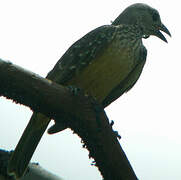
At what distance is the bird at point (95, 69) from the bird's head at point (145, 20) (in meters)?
0.48

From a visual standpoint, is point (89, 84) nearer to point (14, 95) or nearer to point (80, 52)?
point (80, 52)

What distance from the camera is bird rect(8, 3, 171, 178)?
14.0ft

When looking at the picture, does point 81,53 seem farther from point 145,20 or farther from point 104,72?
point 145,20

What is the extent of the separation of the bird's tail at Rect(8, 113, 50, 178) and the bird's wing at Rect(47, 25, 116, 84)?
20.3 inches

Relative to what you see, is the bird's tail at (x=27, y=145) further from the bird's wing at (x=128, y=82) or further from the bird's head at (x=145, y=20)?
the bird's head at (x=145, y=20)

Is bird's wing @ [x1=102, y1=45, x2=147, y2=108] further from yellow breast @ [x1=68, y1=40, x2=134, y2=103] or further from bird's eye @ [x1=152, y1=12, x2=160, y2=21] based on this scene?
bird's eye @ [x1=152, y1=12, x2=160, y2=21]

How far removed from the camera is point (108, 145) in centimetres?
290

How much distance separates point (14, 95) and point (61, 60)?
2.07m

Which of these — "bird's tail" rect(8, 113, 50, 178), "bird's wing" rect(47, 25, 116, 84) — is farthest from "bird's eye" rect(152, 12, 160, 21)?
"bird's tail" rect(8, 113, 50, 178)

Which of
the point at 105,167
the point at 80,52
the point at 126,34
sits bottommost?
the point at 105,167

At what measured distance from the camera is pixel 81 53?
4.48m

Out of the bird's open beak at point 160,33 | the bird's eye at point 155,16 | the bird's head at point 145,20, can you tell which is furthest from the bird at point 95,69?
the bird's eye at point 155,16

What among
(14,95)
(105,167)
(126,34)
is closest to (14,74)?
(14,95)

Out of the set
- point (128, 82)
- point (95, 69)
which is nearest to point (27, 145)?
point (95, 69)
